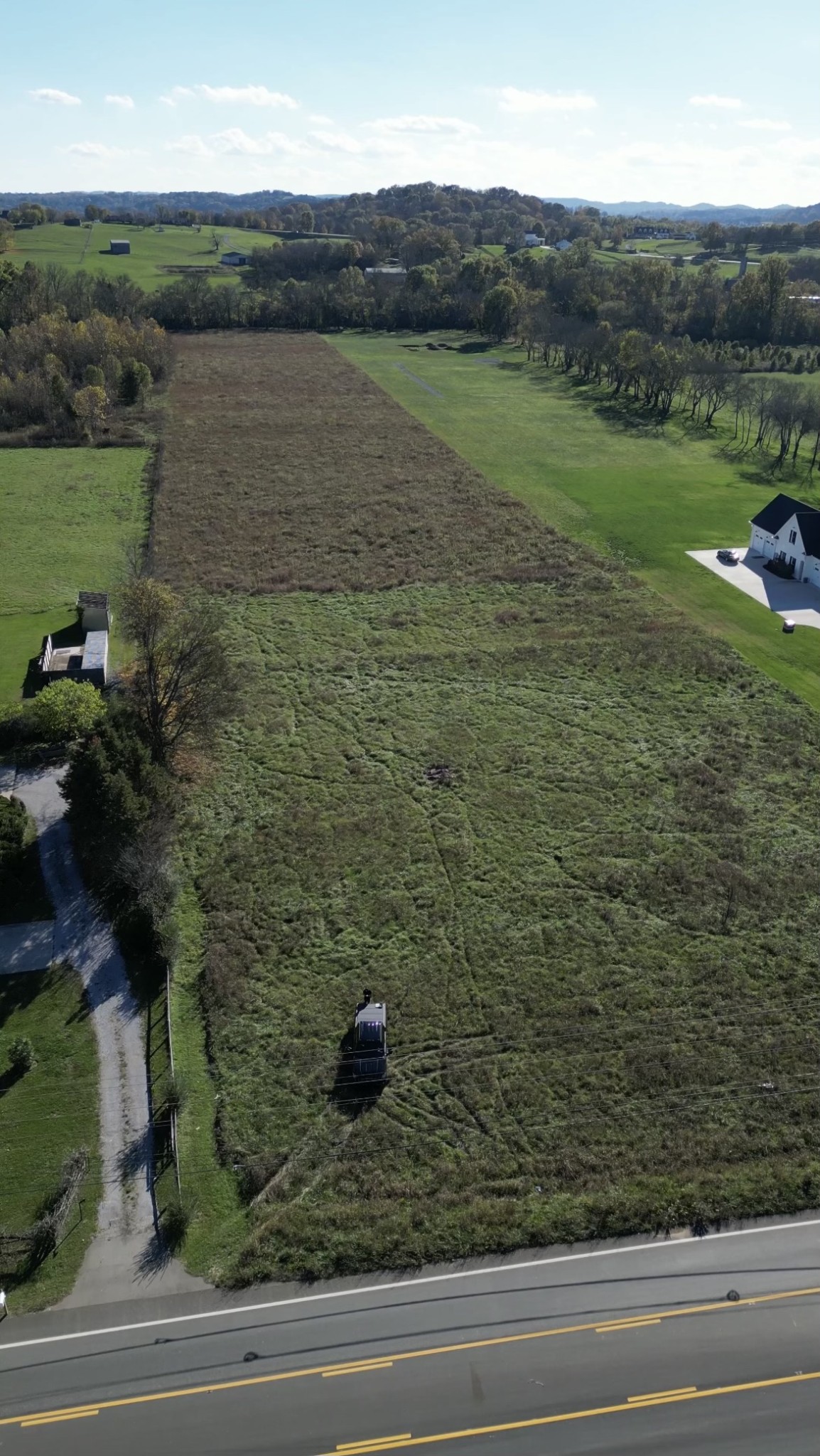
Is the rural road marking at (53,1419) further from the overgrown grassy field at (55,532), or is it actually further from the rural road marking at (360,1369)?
the overgrown grassy field at (55,532)

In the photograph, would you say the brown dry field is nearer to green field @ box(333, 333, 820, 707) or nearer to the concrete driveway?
green field @ box(333, 333, 820, 707)

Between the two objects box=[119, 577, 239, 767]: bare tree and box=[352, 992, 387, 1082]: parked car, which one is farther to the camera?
box=[119, 577, 239, 767]: bare tree

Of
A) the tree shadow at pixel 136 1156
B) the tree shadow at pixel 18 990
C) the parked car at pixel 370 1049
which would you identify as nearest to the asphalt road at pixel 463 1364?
the tree shadow at pixel 136 1156

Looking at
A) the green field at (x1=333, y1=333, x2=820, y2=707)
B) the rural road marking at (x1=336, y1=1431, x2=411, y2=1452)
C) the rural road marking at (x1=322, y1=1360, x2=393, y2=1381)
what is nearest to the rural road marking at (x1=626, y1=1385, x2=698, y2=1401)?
the rural road marking at (x1=336, y1=1431, x2=411, y2=1452)

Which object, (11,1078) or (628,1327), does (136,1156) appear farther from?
(628,1327)

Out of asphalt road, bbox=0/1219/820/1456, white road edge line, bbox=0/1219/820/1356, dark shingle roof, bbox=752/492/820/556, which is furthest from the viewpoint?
dark shingle roof, bbox=752/492/820/556
